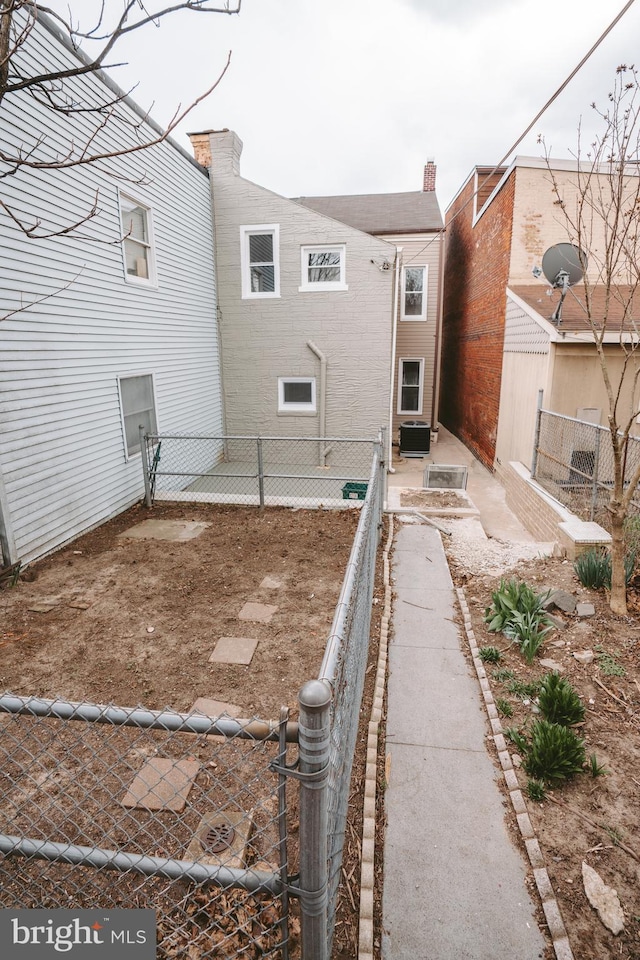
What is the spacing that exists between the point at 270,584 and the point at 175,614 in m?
1.14

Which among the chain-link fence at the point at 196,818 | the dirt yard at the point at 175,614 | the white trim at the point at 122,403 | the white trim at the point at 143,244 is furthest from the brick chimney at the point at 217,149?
the chain-link fence at the point at 196,818

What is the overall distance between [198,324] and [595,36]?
8.89m

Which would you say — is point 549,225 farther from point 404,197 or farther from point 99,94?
point 99,94

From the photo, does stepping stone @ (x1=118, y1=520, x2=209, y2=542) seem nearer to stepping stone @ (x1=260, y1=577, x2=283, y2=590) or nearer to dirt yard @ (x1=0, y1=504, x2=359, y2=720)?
dirt yard @ (x1=0, y1=504, x2=359, y2=720)

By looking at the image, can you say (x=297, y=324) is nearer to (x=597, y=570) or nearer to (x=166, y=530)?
(x=166, y=530)

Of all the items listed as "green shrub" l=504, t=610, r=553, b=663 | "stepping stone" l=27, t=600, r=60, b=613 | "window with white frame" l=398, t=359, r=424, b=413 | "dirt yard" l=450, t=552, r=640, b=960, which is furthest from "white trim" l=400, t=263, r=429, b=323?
"stepping stone" l=27, t=600, r=60, b=613

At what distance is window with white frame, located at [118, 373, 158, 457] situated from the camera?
848cm

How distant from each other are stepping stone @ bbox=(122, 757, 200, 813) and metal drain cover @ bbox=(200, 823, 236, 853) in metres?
0.22

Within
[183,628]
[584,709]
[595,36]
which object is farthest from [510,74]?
[183,628]

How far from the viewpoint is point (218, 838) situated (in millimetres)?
2479

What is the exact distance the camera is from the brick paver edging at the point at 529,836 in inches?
81.5

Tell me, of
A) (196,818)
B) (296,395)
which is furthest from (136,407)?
(196,818)

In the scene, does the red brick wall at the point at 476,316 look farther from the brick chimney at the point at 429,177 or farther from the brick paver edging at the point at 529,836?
the brick paver edging at the point at 529,836

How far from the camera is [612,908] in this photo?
2184mm
